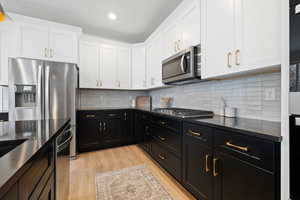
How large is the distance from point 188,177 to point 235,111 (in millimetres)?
976

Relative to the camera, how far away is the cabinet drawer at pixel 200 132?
1.30 meters

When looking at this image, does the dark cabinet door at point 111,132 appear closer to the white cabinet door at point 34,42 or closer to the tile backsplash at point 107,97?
the tile backsplash at point 107,97

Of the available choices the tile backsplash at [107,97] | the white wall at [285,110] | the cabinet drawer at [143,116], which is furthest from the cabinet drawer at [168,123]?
the tile backsplash at [107,97]

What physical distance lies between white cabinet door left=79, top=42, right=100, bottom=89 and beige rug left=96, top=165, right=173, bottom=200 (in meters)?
2.00

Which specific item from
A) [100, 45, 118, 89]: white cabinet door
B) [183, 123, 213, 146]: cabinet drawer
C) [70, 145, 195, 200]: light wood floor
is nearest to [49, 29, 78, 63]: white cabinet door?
[100, 45, 118, 89]: white cabinet door

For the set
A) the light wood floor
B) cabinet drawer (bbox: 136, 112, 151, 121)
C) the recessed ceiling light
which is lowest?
the light wood floor

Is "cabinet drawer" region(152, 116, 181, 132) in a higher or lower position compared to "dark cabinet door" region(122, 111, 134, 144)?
higher

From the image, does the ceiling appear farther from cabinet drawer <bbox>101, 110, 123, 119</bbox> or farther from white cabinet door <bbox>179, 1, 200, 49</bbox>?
cabinet drawer <bbox>101, 110, 123, 119</bbox>

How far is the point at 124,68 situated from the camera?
3578mm

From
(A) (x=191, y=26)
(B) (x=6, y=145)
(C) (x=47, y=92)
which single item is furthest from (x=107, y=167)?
(A) (x=191, y=26)

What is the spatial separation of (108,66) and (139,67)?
2.53ft

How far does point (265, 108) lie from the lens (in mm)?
1431

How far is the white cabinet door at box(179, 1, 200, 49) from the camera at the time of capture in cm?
178

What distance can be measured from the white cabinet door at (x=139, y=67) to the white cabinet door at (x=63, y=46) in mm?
1379
